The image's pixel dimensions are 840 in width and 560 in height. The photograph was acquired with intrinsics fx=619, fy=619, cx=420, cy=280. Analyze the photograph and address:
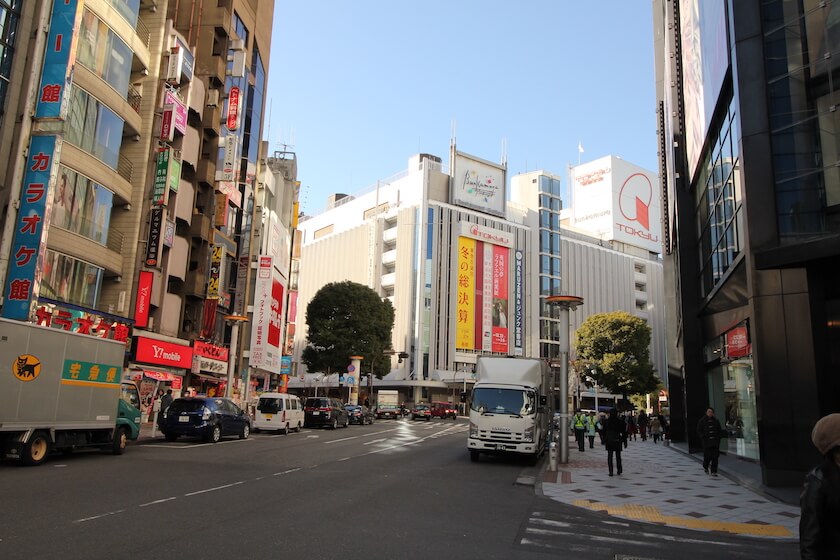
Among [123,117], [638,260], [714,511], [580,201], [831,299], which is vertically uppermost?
[580,201]

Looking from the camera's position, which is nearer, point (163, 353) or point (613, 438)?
point (613, 438)

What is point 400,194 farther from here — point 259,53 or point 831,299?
point 831,299

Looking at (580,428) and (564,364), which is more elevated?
(564,364)

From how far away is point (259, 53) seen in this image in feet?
160

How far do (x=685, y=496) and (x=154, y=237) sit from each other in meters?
25.7

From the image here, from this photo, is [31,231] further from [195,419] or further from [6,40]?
[195,419]

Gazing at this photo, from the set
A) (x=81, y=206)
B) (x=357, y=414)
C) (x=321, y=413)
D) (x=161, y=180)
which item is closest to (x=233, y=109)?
(x=161, y=180)

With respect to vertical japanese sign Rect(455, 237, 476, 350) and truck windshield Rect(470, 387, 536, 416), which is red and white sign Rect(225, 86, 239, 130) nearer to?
truck windshield Rect(470, 387, 536, 416)

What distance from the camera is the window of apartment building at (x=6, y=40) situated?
20.8 metres

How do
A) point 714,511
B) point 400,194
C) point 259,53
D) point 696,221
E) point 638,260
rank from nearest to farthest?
1. point 714,511
2. point 696,221
3. point 259,53
4. point 400,194
5. point 638,260

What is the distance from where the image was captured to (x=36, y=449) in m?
14.1

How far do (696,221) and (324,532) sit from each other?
79.3 feet

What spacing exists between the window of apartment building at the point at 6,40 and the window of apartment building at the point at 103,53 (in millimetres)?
2589

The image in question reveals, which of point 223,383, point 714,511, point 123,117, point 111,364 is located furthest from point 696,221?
point 223,383
